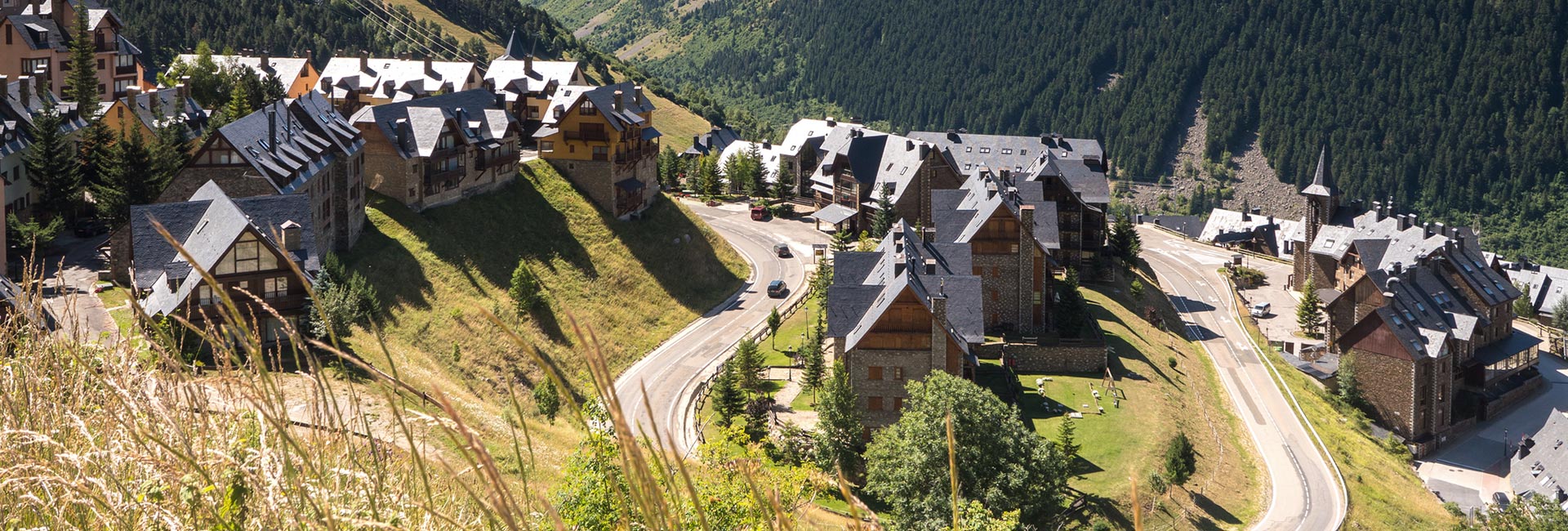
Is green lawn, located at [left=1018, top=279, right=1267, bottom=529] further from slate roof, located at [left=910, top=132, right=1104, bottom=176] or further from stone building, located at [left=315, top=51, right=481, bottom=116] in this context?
stone building, located at [left=315, top=51, right=481, bottom=116]

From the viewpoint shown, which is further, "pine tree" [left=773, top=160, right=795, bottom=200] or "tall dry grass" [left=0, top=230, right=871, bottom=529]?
"pine tree" [left=773, top=160, right=795, bottom=200]

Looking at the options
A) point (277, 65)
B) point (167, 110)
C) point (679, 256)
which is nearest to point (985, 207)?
point (679, 256)

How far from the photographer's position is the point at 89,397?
1078cm

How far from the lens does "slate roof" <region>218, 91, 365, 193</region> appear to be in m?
60.2

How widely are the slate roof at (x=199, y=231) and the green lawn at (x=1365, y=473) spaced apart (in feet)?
165

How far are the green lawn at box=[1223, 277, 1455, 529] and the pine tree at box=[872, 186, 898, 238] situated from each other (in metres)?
30.1

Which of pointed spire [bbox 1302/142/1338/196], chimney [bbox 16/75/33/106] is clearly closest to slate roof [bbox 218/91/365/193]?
chimney [bbox 16/75/33/106]

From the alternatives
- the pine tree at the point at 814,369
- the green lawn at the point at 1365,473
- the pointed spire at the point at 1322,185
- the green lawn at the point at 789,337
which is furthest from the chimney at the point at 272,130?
the pointed spire at the point at 1322,185

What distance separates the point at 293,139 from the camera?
2547 inches

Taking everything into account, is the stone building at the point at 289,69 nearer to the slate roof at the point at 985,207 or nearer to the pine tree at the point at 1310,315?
the slate roof at the point at 985,207

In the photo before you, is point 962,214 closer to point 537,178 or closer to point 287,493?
point 537,178

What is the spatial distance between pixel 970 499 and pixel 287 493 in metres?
42.7

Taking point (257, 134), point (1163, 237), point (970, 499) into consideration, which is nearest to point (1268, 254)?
point (1163, 237)

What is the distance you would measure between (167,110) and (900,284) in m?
49.3
